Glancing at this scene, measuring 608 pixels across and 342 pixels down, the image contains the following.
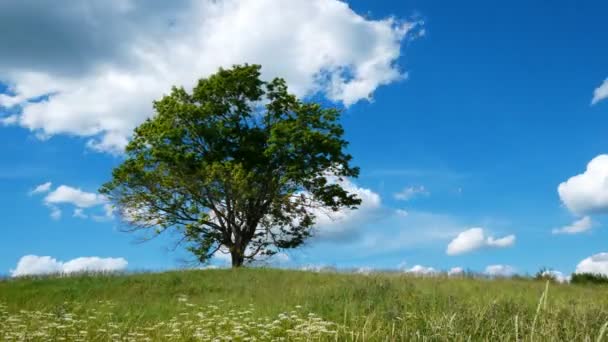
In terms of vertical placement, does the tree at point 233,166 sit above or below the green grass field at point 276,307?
above

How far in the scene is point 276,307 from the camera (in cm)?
1338

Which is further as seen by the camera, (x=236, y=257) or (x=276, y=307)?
(x=236, y=257)

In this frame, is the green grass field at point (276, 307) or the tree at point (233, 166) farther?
the tree at point (233, 166)

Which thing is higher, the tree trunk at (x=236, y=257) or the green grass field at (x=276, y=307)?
the tree trunk at (x=236, y=257)

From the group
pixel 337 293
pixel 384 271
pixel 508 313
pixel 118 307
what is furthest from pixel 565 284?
pixel 118 307

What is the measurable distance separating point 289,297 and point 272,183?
12.0m

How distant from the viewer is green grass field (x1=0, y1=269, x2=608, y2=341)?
8.53 meters

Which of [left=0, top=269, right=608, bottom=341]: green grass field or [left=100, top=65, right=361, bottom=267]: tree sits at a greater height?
[left=100, top=65, right=361, bottom=267]: tree

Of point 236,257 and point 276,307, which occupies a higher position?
point 236,257

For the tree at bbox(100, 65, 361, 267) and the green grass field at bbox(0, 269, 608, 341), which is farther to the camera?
the tree at bbox(100, 65, 361, 267)

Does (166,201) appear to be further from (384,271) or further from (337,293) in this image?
(337,293)

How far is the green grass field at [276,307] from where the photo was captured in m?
8.53

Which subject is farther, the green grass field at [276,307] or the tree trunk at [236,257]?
the tree trunk at [236,257]

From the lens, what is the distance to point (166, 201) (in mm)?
27250
